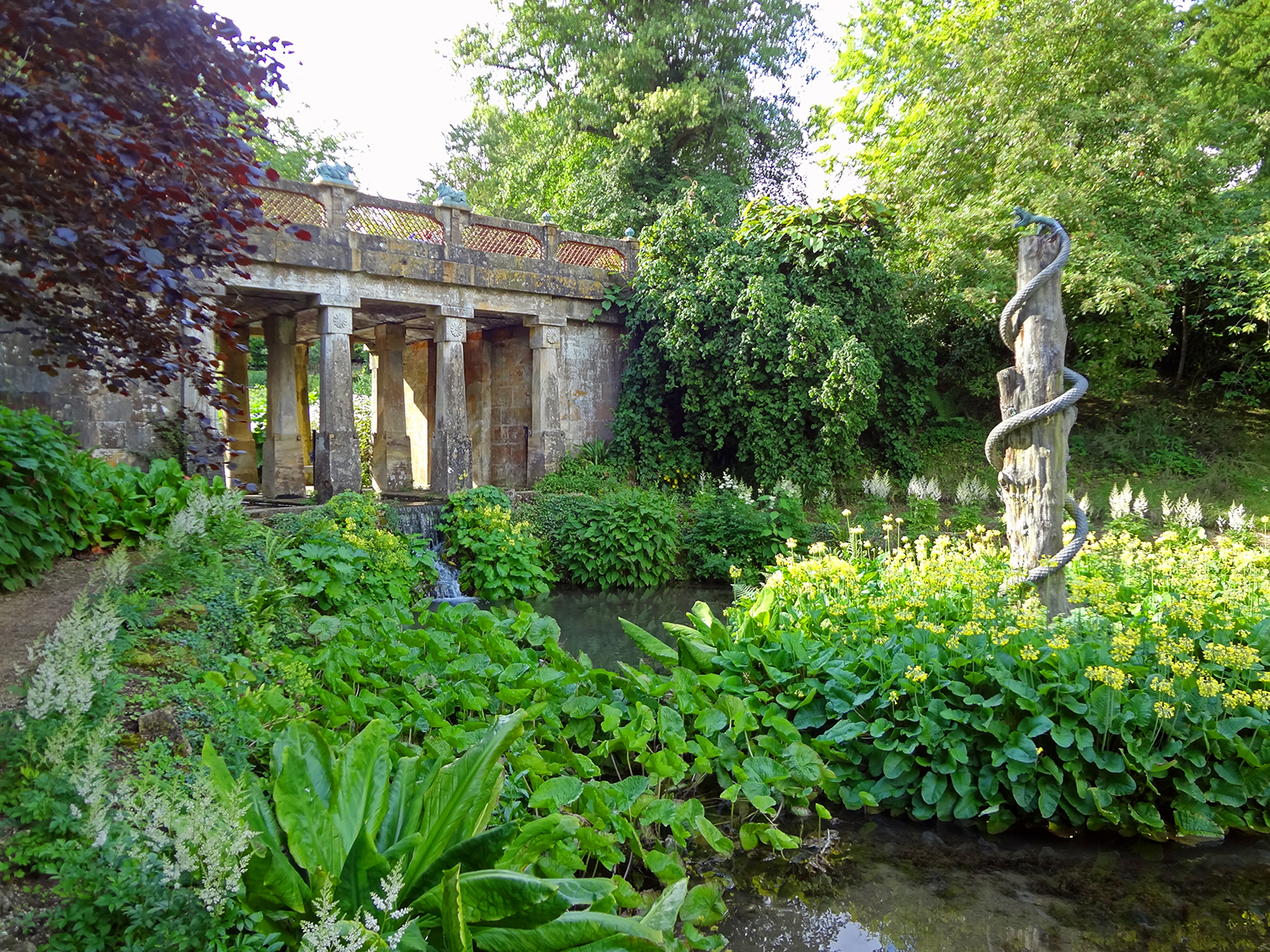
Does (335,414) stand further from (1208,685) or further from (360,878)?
(1208,685)

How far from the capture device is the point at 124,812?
2066mm

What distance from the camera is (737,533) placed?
11.1m

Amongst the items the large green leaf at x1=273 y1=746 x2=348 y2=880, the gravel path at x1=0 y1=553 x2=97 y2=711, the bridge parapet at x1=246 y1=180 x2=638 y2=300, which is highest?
the bridge parapet at x1=246 y1=180 x2=638 y2=300

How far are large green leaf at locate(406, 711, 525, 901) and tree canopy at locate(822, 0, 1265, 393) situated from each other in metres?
12.6

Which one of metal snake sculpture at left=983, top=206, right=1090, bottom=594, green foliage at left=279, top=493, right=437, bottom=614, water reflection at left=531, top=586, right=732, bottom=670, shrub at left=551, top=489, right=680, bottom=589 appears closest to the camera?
metal snake sculpture at left=983, top=206, right=1090, bottom=594

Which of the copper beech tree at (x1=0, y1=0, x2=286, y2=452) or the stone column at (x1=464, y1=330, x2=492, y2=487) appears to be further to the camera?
the stone column at (x1=464, y1=330, x2=492, y2=487)

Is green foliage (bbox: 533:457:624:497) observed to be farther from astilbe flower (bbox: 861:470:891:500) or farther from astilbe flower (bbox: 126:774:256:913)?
astilbe flower (bbox: 126:774:256:913)

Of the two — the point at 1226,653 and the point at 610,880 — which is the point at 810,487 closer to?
the point at 1226,653

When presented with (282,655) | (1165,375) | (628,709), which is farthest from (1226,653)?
(1165,375)

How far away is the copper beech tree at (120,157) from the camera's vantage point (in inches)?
123

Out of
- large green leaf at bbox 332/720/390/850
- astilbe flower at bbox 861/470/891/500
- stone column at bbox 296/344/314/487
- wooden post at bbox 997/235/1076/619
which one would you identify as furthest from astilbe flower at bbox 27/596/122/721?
stone column at bbox 296/344/314/487

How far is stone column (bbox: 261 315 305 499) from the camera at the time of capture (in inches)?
542

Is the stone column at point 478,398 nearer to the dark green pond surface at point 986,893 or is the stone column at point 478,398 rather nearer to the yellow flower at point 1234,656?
the dark green pond surface at point 986,893

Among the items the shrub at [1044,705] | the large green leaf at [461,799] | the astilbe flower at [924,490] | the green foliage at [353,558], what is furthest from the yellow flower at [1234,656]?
the astilbe flower at [924,490]
